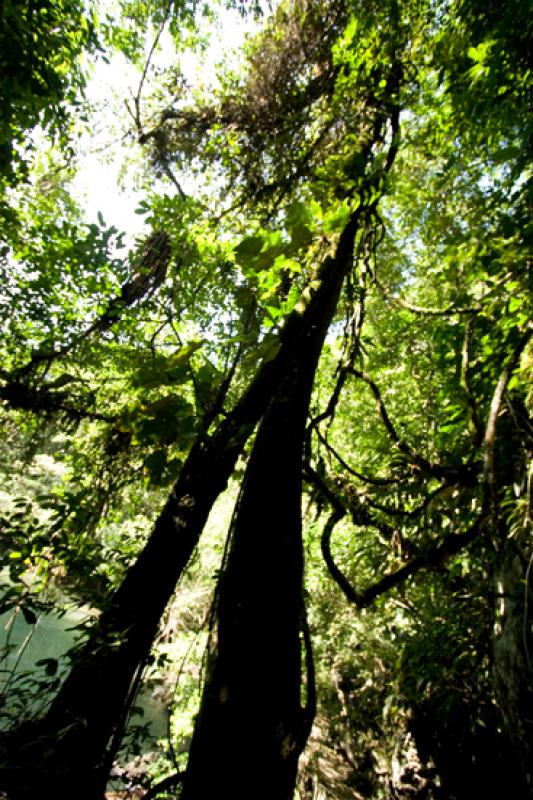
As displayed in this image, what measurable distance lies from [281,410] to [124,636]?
1.09 meters

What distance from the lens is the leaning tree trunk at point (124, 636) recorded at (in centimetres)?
113

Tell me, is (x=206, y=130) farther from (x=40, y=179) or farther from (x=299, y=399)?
(x=299, y=399)

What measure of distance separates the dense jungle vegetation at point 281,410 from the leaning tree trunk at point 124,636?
0.01 m

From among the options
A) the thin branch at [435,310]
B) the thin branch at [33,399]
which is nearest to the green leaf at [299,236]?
the thin branch at [435,310]

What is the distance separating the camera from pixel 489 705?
14.1 ft

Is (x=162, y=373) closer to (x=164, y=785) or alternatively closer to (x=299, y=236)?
(x=299, y=236)

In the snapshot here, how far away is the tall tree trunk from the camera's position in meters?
0.86

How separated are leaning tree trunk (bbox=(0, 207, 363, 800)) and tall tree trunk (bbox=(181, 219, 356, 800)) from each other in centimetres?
26

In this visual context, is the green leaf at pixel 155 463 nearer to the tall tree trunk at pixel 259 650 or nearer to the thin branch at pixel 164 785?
the tall tree trunk at pixel 259 650

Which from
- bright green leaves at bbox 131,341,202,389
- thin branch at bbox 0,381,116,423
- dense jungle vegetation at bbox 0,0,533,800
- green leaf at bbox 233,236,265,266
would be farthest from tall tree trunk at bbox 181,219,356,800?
thin branch at bbox 0,381,116,423

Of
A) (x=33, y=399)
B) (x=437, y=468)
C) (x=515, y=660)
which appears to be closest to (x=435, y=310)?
(x=437, y=468)

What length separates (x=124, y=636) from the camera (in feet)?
4.81

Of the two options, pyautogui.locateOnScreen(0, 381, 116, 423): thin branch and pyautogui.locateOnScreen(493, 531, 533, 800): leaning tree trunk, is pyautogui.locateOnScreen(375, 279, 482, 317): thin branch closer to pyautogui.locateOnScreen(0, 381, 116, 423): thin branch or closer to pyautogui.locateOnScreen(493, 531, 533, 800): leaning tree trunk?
pyautogui.locateOnScreen(493, 531, 533, 800): leaning tree trunk

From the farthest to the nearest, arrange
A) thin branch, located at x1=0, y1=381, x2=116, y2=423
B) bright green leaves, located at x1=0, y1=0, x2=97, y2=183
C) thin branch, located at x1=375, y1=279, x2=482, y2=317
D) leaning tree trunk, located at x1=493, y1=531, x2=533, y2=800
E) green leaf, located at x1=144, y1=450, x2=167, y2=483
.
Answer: thin branch, located at x1=0, y1=381, x2=116, y2=423 → leaning tree trunk, located at x1=493, y1=531, x2=533, y2=800 → thin branch, located at x1=375, y1=279, x2=482, y2=317 → bright green leaves, located at x1=0, y1=0, x2=97, y2=183 → green leaf, located at x1=144, y1=450, x2=167, y2=483
